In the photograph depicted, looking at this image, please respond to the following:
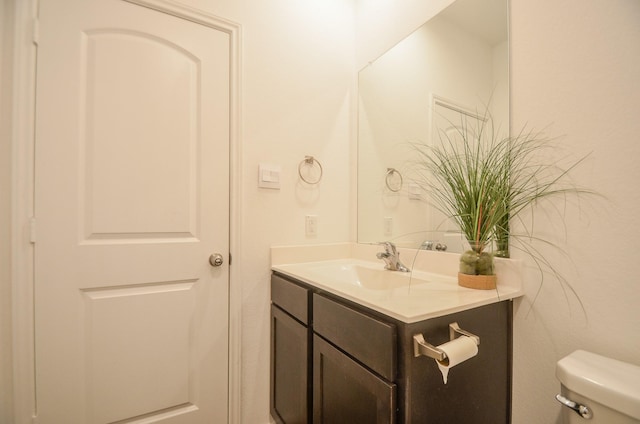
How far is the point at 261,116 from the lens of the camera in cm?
144

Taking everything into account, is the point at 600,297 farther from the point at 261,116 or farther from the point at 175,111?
the point at 175,111

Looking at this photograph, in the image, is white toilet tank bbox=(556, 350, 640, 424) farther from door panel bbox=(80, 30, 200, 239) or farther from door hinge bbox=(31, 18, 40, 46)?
door hinge bbox=(31, 18, 40, 46)

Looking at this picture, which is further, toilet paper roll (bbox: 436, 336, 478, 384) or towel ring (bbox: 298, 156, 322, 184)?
towel ring (bbox: 298, 156, 322, 184)

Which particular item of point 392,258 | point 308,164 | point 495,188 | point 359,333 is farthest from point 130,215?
point 495,188

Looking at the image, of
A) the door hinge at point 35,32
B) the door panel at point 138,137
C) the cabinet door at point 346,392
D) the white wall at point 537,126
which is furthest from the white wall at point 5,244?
the cabinet door at point 346,392

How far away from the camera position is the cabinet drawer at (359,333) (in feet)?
2.36

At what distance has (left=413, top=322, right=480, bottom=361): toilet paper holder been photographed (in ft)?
2.14

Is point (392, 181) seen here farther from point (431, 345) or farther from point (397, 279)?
point (431, 345)

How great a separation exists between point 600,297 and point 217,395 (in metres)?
1.52

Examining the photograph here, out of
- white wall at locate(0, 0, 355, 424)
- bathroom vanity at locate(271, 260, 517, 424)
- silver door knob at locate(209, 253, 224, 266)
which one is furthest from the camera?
white wall at locate(0, 0, 355, 424)

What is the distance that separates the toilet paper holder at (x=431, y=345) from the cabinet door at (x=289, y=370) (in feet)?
1.72

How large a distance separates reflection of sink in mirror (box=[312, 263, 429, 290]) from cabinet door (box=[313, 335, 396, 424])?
0.32m

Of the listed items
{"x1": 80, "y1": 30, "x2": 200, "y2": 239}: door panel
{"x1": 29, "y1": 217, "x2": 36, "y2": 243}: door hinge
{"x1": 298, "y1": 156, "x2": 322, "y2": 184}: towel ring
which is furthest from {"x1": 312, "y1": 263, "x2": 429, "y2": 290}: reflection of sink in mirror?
{"x1": 29, "y1": 217, "x2": 36, "y2": 243}: door hinge

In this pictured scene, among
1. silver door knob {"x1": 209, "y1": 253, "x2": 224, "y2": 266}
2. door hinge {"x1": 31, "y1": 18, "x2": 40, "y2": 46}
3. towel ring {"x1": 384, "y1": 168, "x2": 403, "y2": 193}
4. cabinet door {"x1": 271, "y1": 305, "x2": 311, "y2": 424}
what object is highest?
door hinge {"x1": 31, "y1": 18, "x2": 40, "y2": 46}
